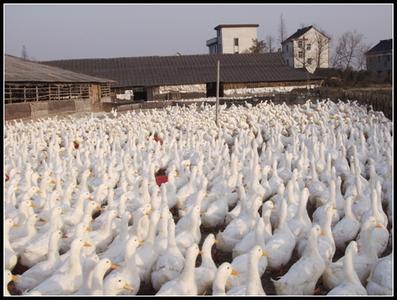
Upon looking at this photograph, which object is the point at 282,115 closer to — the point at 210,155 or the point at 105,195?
the point at 210,155

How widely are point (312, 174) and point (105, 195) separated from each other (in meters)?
3.79

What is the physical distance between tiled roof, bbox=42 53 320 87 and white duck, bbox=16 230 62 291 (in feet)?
99.9

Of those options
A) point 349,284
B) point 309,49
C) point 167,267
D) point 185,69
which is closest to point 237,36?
point 309,49

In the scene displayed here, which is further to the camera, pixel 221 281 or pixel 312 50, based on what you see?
pixel 312 50

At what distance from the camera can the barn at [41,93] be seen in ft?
62.5

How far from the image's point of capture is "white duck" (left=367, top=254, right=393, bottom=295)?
4.75 metres

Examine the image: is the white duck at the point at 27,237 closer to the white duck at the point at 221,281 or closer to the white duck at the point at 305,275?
the white duck at the point at 221,281

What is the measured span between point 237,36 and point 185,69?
22292 mm

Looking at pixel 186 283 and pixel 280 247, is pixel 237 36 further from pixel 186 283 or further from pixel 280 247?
pixel 186 283

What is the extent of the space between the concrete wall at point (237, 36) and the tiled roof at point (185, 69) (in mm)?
18371

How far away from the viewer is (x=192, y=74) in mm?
37656

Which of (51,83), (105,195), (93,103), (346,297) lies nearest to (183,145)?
(105,195)

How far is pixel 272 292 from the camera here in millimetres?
5363

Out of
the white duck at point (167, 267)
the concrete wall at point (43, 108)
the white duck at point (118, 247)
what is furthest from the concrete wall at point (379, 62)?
the white duck at point (167, 267)
